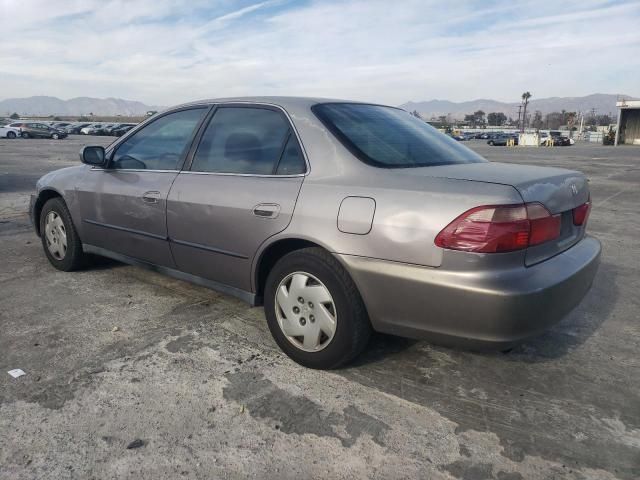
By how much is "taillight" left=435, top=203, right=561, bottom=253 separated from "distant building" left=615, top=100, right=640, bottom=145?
192 feet

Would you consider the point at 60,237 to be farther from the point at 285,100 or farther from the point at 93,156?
the point at 285,100

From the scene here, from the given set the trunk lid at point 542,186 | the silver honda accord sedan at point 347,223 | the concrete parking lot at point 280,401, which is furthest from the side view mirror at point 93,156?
the trunk lid at point 542,186

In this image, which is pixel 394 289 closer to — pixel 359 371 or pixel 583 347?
pixel 359 371

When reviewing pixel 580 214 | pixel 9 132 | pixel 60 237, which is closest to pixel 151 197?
pixel 60 237

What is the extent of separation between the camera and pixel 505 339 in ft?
7.75

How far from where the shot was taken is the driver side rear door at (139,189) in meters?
3.67

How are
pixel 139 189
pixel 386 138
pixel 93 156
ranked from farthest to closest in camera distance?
pixel 93 156 < pixel 139 189 < pixel 386 138

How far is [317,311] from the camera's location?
2787 mm

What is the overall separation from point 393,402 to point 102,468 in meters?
1.38

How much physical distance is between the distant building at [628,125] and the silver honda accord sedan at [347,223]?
58.3 metres

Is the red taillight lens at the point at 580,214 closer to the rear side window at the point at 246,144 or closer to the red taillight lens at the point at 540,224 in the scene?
the red taillight lens at the point at 540,224

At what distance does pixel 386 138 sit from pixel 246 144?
0.91 metres

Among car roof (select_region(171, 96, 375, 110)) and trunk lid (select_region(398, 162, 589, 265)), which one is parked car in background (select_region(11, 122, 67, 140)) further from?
trunk lid (select_region(398, 162, 589, 265))

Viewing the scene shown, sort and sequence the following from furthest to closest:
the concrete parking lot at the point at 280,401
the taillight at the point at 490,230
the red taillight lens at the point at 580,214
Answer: the red taillight lens at the point at 580,214, the taillight at the point at 490,230, the concrete parking lot at the point at 280,401
